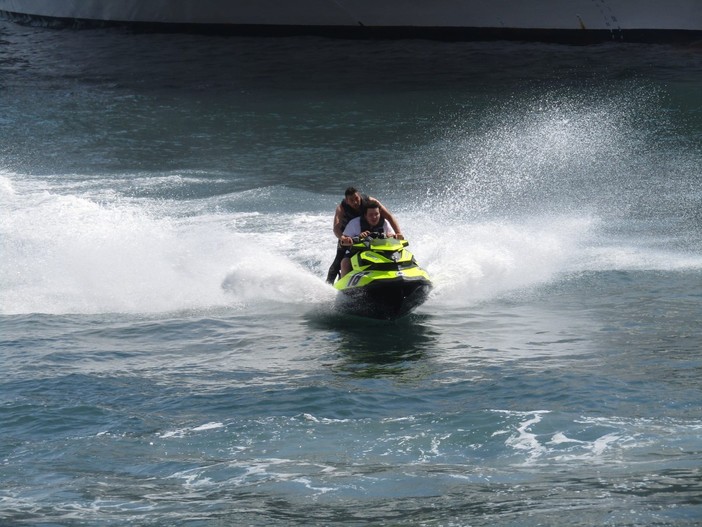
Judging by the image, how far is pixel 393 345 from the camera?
1248cm

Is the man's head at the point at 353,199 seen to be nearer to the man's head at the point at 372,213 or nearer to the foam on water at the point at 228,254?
the man's head at the point at 372,213

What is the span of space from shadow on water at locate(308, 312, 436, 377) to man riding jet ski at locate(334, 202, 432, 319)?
0.52ft

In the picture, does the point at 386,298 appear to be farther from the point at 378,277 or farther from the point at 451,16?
the point at 451,16

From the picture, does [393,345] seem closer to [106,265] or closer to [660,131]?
[106,265]

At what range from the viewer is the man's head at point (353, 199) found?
14141 millimetres

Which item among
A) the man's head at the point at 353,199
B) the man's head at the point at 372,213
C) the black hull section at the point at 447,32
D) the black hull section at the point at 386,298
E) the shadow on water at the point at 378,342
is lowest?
the shadow on water at the point at 378,342

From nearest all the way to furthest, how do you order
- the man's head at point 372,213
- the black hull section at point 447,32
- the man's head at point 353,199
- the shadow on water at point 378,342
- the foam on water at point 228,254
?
the shadow on water at point 378,342
the man's head at point 372,213
the man's head at point 353,199
the foam on water at point 228,254
the black hull section at point 447,32

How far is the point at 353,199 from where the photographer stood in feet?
46.5

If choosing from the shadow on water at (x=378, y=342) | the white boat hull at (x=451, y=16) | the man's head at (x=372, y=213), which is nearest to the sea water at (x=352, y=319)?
the shadow on water at (x=378, y=342)

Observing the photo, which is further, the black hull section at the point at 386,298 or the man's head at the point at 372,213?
the man's head at the point at 372,213

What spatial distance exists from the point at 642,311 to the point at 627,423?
4362 mm

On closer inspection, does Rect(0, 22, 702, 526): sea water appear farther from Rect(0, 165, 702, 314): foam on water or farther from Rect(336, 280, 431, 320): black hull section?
Rect(336, 280, 431, 320): black hull section

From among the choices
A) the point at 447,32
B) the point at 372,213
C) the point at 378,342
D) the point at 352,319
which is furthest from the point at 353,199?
the point at 447,32

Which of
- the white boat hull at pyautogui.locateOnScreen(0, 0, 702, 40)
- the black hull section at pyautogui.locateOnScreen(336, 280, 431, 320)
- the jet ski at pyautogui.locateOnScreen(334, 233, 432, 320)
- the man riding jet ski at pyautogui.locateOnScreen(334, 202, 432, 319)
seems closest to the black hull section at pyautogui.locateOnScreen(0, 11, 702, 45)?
the white boat hull at pyautogui.locateOnScreen(0, 0, 702, 40)
